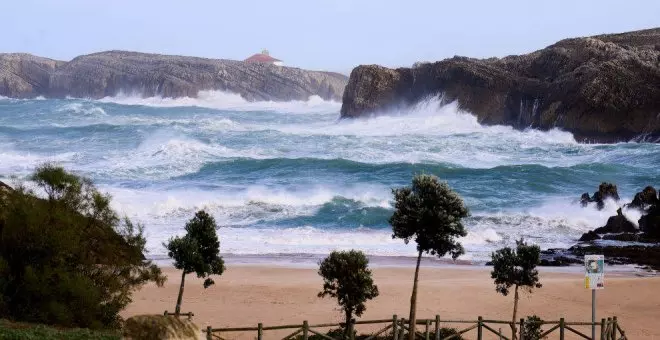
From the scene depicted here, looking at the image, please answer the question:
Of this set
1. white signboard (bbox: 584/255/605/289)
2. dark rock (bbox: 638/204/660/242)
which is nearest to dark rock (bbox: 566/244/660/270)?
dark rock (bbox: 638/204/660/242)

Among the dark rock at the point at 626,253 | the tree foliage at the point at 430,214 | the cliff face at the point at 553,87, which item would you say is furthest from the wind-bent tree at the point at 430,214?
the cliff face at the point at 553,87

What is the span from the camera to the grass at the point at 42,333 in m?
13.7

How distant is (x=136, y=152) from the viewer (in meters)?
63.1

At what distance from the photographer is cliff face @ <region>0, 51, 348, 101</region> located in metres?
159

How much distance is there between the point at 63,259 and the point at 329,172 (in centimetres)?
3947

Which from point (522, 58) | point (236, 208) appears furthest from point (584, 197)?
point (522, 58)

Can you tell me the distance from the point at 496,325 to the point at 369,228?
18.2m

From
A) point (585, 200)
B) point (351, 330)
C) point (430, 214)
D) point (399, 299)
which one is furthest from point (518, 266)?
point (585, 200)

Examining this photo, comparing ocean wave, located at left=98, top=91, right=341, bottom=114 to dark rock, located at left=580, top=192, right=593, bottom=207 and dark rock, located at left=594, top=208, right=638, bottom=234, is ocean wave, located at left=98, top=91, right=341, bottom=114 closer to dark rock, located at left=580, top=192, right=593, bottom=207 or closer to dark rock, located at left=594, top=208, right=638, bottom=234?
dark rock, located at left=580, top=192, right=593, bottom=207

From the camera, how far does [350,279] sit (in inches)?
677

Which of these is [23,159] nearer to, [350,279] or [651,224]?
[651,224]

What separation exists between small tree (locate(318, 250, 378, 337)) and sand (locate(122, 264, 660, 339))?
2189 mm

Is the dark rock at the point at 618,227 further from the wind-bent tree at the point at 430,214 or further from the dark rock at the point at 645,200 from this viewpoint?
the wind-bent tree at the point at 430,214

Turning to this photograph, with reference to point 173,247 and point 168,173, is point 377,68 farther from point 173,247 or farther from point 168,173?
point 173,247
